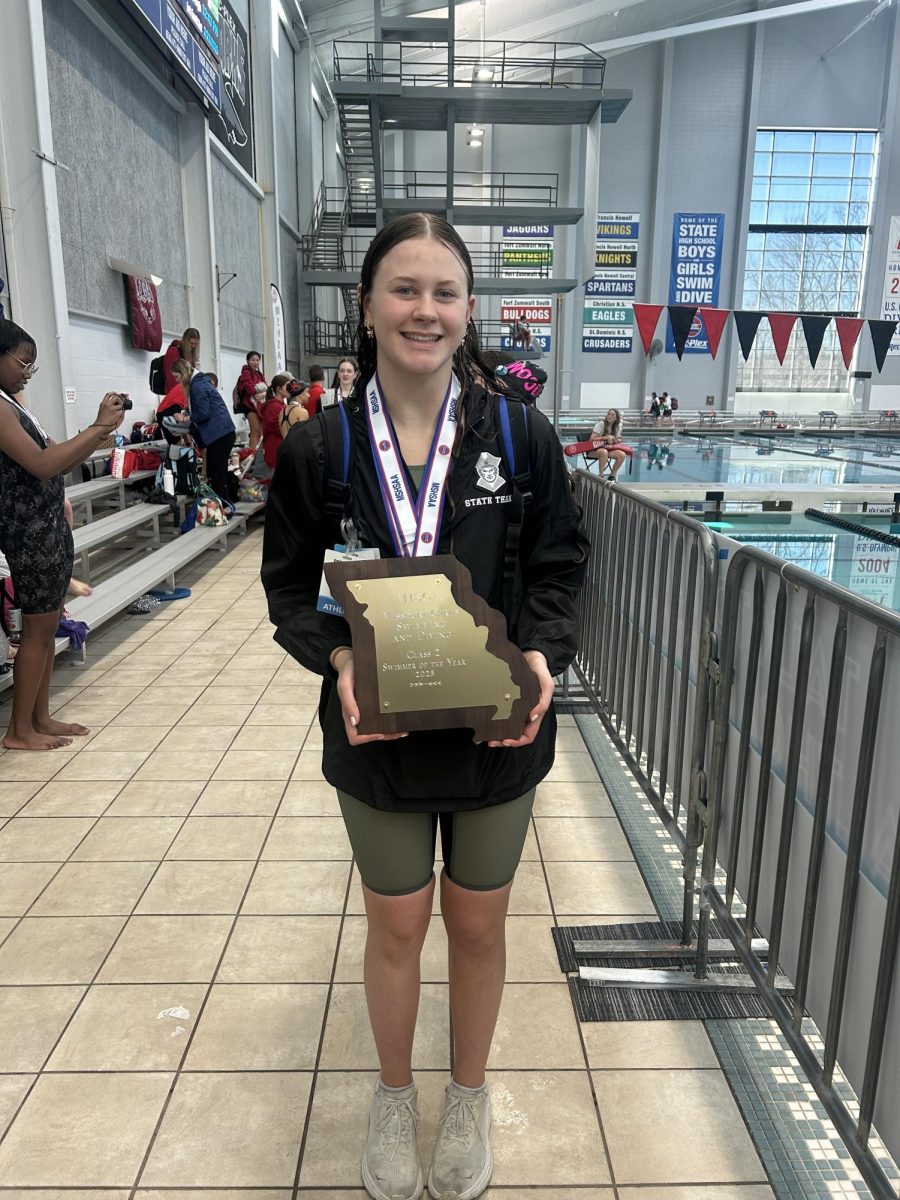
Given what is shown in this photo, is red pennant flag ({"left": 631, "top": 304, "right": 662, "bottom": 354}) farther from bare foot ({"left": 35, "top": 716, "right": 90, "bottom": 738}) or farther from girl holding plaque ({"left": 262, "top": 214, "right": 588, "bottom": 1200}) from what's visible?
girl holding plaque ({"left": 262, "top": 214, "right": 588, "bottom": 1200})

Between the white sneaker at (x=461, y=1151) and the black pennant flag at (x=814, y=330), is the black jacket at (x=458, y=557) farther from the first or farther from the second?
the black pennant flag at (x=814, y=330)

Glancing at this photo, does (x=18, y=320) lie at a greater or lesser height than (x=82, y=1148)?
greater

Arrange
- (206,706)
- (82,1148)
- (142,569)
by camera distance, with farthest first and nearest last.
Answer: (142,569), (206,706), (82,1148)

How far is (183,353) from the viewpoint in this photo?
7.28 metres

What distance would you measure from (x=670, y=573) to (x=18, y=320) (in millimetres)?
5327

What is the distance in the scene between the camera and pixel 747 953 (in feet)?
6.06

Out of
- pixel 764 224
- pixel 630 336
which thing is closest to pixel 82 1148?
pixel 630 336

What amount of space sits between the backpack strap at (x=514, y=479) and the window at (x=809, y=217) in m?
22.0

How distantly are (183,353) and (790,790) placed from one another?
22.5ft

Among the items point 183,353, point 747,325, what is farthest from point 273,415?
point 747,325

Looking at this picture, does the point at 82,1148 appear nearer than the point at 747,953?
Yes

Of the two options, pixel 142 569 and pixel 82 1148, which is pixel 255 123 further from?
pixel 82 1148

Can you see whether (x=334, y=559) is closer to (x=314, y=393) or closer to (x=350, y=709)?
(x=350, y=709)

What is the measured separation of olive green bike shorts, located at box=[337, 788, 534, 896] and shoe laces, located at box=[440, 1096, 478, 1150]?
1.51 ft
